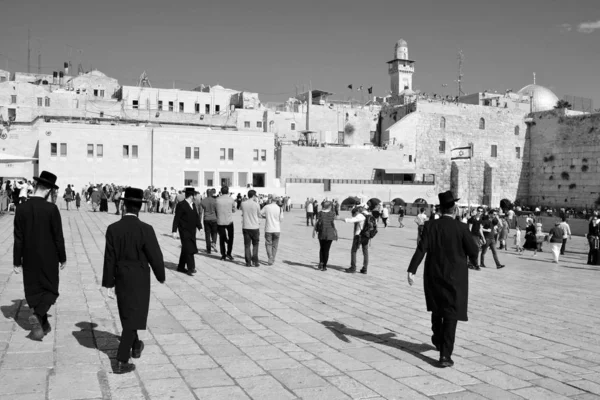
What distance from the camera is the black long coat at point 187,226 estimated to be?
970 centimetres

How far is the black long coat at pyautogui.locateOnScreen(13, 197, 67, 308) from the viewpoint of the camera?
5.27m

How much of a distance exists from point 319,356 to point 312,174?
153ft

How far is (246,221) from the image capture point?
10.6 m

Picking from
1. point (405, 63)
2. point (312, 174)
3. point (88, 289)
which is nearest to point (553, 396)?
point (88, 289)

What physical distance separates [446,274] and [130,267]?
2.76 metres

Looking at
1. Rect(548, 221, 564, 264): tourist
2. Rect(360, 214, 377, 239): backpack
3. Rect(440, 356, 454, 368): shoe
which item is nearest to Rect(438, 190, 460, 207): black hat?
Rect(440, 356, 454, 368): shoe

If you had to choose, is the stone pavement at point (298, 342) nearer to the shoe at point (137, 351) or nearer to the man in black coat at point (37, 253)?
the shoe at point (137, 351)

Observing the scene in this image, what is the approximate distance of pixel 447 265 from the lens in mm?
5043

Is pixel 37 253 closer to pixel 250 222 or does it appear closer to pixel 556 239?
pixel 250 222

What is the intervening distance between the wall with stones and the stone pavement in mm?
49171

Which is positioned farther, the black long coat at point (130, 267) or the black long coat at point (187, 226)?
the black long coat at point (187, 226)

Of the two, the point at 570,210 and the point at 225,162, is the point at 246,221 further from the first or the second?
the point at 570,210

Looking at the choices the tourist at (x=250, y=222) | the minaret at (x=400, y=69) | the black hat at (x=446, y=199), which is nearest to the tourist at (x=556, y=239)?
the tourist at (x=250, y=222)

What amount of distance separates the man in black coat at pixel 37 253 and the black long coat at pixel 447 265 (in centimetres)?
344
